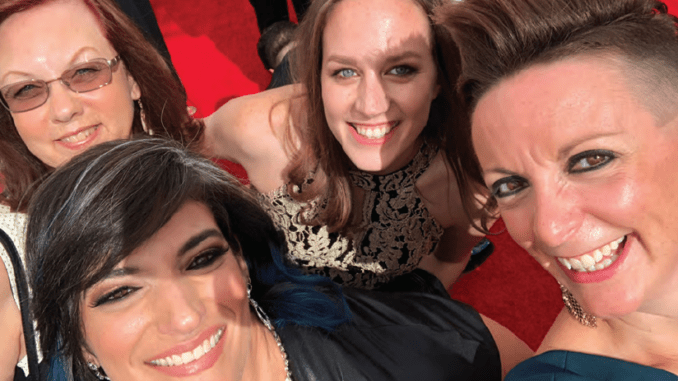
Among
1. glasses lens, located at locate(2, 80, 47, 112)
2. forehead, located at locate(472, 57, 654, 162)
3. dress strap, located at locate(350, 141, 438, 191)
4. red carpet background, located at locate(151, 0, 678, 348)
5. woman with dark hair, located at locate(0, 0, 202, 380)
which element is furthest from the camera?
red carpet background, located at locate(151, 0, 678, 348)

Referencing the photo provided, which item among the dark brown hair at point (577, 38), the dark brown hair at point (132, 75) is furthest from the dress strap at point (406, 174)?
the dark brown hair at point (577, 38)

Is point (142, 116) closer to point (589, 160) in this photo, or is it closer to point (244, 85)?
point (244, 85)

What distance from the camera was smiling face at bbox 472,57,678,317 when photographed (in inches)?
46.4

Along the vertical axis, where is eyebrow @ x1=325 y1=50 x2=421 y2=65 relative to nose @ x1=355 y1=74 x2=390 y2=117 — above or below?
above

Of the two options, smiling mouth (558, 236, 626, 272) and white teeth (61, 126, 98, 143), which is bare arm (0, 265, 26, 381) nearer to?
white teeth (61, 126, 98, 143)

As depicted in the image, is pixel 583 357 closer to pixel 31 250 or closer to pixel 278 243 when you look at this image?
pixel 278 243

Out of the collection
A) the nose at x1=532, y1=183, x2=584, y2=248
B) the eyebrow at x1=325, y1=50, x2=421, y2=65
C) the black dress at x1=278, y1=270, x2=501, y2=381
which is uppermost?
the eyebrow at x1=325, y1=50, x2=421, y2=65

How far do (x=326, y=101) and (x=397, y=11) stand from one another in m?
0.42

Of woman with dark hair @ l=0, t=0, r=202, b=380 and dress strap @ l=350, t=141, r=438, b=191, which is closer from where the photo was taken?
woman with dark hair @ l=0, t=0, r=202, b=380

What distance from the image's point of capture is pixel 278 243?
186 cm

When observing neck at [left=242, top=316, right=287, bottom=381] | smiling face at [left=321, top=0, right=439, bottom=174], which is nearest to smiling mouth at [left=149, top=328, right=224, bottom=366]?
neck at [left=242, top=316, right=287, bottom=381]

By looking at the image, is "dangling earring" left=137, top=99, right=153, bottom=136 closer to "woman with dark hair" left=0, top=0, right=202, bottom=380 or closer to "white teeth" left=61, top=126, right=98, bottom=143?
"woman with dark hair" left=0, top=0, right=202, bottom=380

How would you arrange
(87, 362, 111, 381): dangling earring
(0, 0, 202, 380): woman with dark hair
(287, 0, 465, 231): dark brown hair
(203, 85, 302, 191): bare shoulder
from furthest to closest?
(203, 85, 302, 191): bare shoulder → (287, 0, 465, 231): dark brown hair → (0, 0, 202, 380): woman with dark hair → (87, 362, 111, 381): dangling earring

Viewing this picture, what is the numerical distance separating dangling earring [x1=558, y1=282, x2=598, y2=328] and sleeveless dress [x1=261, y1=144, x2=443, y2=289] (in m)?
0.90
